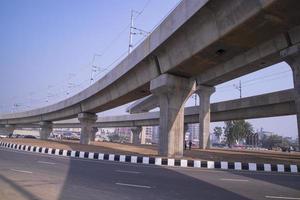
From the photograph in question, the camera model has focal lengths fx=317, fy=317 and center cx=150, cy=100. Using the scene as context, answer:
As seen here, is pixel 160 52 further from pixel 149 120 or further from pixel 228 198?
pixel 149 120

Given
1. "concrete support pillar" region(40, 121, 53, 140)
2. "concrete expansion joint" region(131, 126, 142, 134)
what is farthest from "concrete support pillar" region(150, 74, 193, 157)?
"concrete expansion joint" region(131, 126, 142, 134)

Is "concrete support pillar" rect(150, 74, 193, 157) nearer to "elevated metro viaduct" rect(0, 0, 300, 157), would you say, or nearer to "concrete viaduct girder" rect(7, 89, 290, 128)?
"elevated metro viaduct" rect(0, 0, 300, 157)

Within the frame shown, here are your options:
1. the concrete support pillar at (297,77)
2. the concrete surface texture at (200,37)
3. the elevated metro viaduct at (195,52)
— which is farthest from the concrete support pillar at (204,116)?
the concrete support pillar at (297,77)

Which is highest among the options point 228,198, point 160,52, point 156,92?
point 160,52

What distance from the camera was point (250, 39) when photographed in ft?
49.3

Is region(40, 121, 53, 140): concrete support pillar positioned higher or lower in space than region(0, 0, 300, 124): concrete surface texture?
lower

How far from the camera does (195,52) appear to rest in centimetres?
1717

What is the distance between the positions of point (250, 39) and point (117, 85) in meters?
16.2

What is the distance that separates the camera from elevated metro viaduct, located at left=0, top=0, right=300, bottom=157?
44.1 ft

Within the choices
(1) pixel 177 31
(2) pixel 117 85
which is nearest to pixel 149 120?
(2) pixel 117 85

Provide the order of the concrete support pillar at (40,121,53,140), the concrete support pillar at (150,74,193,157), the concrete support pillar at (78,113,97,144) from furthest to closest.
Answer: the concrete support pillar at (40,121,53,140)
the concrete support pillar at (78,113,97,144)
the concrete support pillar at (150,74,193,157)

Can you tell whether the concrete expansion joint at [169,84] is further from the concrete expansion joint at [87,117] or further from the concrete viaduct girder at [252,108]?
the concrete expansion joint at [87,117]

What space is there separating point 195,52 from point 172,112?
594cm

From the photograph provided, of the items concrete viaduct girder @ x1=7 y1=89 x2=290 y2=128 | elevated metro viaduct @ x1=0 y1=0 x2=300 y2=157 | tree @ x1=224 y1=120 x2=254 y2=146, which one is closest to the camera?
elevated metro viaduct @ x1=0 y1=0 x2=300 y2=157
